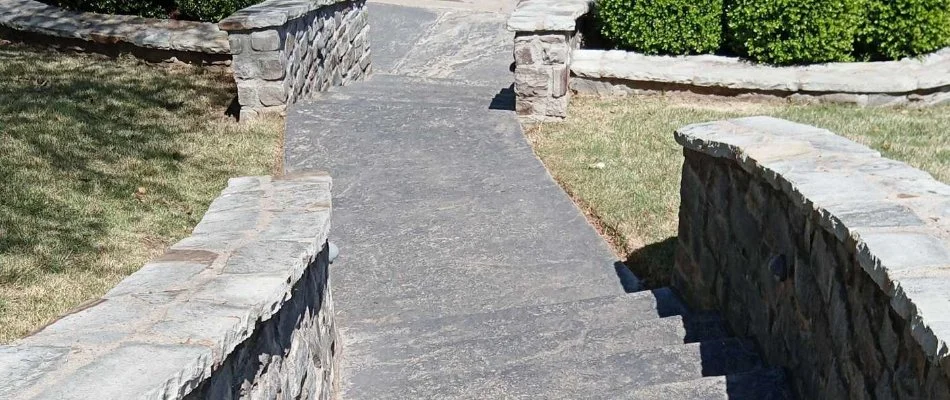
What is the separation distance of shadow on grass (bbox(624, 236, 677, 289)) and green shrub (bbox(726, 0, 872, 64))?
11.5 feet

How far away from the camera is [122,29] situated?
10.5 m

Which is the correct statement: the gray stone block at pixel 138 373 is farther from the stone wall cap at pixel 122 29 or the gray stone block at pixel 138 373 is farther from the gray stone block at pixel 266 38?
the stone wall cap at pixel 122 29

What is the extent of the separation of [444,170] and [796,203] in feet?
13.7

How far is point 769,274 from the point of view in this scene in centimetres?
411

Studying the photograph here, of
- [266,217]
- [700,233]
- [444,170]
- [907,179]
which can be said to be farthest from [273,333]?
[444,170]

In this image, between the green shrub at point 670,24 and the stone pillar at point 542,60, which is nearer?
the stone pillar at point 542,60

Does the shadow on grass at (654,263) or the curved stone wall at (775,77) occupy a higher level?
the curved stone wall at (775,77)

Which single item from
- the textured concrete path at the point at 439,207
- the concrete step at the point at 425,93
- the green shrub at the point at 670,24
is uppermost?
the green shrub at the point at 670,24

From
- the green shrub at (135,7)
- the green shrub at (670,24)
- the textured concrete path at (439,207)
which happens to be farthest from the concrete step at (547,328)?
the green shrub at (135,7)

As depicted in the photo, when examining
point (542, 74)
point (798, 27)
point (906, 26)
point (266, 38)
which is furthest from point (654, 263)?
point (906, 26)

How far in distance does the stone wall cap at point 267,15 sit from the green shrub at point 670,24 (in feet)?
8.92

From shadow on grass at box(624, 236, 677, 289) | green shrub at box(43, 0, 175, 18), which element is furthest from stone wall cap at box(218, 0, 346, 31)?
shadow on grass at box(624, 236, 677, 289)

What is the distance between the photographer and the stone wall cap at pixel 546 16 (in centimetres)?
876

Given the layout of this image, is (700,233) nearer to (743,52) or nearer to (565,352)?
(565,352)
